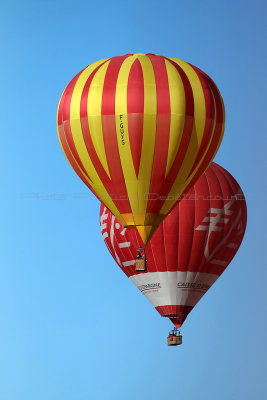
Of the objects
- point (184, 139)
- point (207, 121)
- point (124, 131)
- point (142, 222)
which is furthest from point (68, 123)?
point (207, 121)

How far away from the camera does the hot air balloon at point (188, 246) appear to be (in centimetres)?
4084

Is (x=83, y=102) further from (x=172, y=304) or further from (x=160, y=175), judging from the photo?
(x=172, y=304)

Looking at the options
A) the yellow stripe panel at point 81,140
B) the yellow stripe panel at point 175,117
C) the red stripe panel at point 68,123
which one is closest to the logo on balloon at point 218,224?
the yellow stripe panel at point 81,140

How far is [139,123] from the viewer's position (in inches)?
1357

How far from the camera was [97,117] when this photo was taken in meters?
34.6

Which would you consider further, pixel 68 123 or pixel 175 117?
pixel 68 123

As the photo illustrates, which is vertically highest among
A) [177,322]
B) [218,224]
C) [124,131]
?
[124,131]

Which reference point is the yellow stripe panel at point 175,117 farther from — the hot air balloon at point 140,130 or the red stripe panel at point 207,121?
the red stripe panel at point 207,121

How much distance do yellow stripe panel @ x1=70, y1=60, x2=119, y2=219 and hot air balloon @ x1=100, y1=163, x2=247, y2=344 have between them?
478 cm

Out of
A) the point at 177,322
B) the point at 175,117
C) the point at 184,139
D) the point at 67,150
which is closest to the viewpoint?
the point at 175,117

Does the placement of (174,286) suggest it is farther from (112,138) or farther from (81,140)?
(112,138)

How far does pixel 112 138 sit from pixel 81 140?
1021 millimetres

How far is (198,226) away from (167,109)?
741 cm

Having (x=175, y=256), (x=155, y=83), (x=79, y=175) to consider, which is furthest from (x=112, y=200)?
(x=175, y=256)
